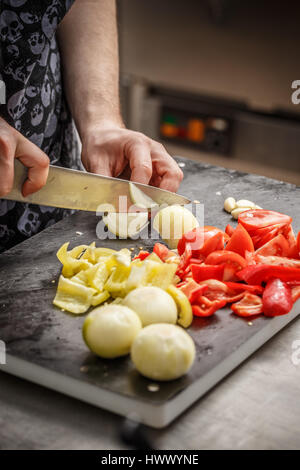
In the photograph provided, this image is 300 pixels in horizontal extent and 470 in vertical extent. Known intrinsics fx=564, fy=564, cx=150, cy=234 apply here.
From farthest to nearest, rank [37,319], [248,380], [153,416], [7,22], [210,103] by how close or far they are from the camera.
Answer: [210,103]
[7,22]
[37,319]
[248,380]
[153,416]

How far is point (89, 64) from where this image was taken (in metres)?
1.60

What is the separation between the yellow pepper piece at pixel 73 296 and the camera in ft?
3.58

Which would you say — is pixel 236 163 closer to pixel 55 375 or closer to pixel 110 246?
pixel 110 246

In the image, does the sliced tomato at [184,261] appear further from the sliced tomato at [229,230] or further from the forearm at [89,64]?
the forearm at [89,64]

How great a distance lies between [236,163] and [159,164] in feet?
4.83

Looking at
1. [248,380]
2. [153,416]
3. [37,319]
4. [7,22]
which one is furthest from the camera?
[7,22]

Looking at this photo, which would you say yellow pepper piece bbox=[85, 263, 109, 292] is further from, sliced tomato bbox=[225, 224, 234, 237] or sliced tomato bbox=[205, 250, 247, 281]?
sliced tomato bbox=[225, 224, 234, 237]

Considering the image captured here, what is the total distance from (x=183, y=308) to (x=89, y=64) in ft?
2.85

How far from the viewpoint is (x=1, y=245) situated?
1472mm

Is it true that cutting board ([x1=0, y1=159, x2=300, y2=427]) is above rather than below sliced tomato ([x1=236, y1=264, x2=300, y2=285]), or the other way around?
below

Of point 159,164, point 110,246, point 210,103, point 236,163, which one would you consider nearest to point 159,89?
point 210,103

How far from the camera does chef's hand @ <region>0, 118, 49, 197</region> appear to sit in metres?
1.08

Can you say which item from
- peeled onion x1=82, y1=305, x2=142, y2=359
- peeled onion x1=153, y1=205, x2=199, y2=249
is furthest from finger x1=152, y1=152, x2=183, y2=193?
peeled onion x1=82, y1=305, x2=142, y2=359

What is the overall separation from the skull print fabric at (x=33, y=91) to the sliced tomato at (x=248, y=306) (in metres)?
0.64
